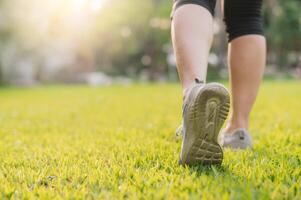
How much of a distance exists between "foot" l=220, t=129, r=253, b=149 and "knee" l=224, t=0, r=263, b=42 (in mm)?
514

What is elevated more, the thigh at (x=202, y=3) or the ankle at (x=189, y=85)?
the thigh at (x=202, y=3)

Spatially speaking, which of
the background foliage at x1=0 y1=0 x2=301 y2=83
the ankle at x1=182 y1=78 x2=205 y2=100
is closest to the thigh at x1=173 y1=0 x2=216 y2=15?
the ankle at x1=182 y1=78 x2=205 y2=100

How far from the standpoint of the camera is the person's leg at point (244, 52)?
279 centimetres

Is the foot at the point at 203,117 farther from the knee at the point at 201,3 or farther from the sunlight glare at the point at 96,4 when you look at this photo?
the sunlight glare at the point at 96,4

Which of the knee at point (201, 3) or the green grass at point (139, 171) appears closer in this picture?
the green grass at point (139, 171)

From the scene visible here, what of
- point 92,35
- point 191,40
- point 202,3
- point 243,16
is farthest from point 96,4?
point 191,40

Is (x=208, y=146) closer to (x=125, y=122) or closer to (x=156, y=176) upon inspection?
(x=156, y=176)

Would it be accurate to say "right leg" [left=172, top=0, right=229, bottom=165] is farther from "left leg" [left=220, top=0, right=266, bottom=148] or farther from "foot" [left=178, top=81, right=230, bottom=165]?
"left leg" [left=220, top=0, right=266, bottom=148]

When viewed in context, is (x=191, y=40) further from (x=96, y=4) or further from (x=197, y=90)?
(x=96, y=4)

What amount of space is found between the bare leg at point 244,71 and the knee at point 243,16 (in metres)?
0.04

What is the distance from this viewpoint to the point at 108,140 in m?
3.30

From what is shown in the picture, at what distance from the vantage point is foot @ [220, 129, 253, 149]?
2771 mm

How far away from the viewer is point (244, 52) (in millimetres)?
2783

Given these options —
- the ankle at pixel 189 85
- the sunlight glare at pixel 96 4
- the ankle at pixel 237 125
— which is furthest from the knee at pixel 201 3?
the sunlight glare at pixel 96 4
